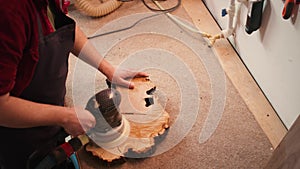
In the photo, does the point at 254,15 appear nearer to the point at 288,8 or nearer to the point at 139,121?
the point at 288,8

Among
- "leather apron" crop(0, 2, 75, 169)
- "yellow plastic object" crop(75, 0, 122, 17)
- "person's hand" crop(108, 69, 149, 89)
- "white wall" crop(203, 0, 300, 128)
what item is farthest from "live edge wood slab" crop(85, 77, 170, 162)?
"yellow plastic object" crop(75, 0, 122, 17)

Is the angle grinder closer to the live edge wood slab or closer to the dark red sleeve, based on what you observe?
the live edge wood slab

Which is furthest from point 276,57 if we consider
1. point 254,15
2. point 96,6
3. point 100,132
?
point 96,6

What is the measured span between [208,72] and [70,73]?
56 cm

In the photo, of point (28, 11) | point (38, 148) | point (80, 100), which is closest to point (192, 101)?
point (80, 100)

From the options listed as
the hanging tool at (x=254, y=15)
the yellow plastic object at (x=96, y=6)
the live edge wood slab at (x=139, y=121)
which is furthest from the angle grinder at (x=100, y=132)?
the yellow plastic object at (x=96, y=6)

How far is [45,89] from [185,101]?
1.92 ft

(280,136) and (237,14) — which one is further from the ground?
(237,14)

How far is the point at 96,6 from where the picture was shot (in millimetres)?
1552

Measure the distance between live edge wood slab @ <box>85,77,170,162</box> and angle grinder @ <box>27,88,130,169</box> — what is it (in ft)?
0.08

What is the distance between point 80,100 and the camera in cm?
121

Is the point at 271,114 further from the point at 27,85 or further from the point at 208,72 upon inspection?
the point at 27,85

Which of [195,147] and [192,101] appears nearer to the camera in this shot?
[195,147]

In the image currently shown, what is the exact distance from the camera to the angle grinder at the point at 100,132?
0.77 meters
